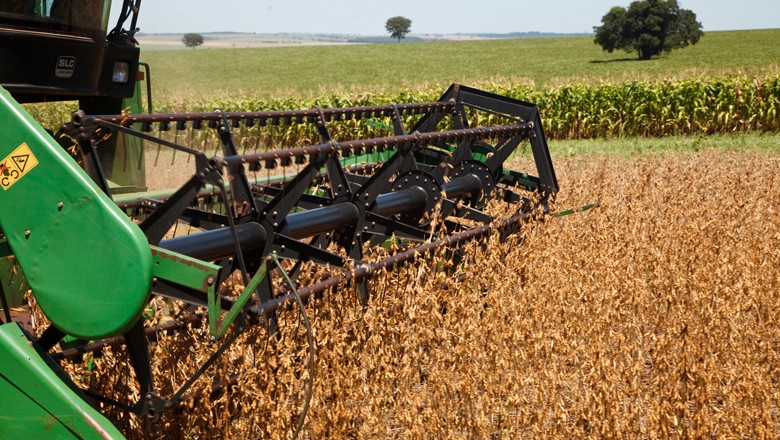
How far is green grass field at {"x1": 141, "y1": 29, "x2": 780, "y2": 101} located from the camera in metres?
40.8

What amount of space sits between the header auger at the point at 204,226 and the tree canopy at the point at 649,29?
53.4 meters

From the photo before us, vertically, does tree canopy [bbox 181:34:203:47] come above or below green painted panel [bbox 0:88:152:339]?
below

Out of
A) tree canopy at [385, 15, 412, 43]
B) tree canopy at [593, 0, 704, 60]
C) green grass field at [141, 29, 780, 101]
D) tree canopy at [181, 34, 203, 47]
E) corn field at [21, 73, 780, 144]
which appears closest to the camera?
corn field at [21, 73, 780, 144]

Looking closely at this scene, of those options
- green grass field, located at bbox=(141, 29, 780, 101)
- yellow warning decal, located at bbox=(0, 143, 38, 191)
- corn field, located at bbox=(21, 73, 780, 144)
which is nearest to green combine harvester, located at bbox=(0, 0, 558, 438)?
yellow warning decal, located at bbox=(0, 143, 38, 191)

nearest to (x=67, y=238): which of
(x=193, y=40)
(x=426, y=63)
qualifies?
(x=426, y=63)

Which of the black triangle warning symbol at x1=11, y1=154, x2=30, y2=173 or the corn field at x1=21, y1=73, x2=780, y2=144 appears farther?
the corn field at x1=21, y1=73, x2=780, y2=144

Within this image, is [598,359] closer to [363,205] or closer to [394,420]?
[394,420]

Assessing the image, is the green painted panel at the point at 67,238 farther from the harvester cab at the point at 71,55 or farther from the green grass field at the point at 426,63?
the green grass field at the point at 426,63

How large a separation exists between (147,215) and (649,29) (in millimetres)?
55587

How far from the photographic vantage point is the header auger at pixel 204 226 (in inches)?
75.0

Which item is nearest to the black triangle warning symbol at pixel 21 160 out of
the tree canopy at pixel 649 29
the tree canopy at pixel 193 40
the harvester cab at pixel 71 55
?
the harvester cab at pixel 71 55

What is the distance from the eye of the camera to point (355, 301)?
3152mm

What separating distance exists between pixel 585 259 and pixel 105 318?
2.96m

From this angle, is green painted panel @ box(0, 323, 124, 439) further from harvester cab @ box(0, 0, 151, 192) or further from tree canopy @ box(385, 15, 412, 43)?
tree canopy @ box(385, 15, 412, 43)
